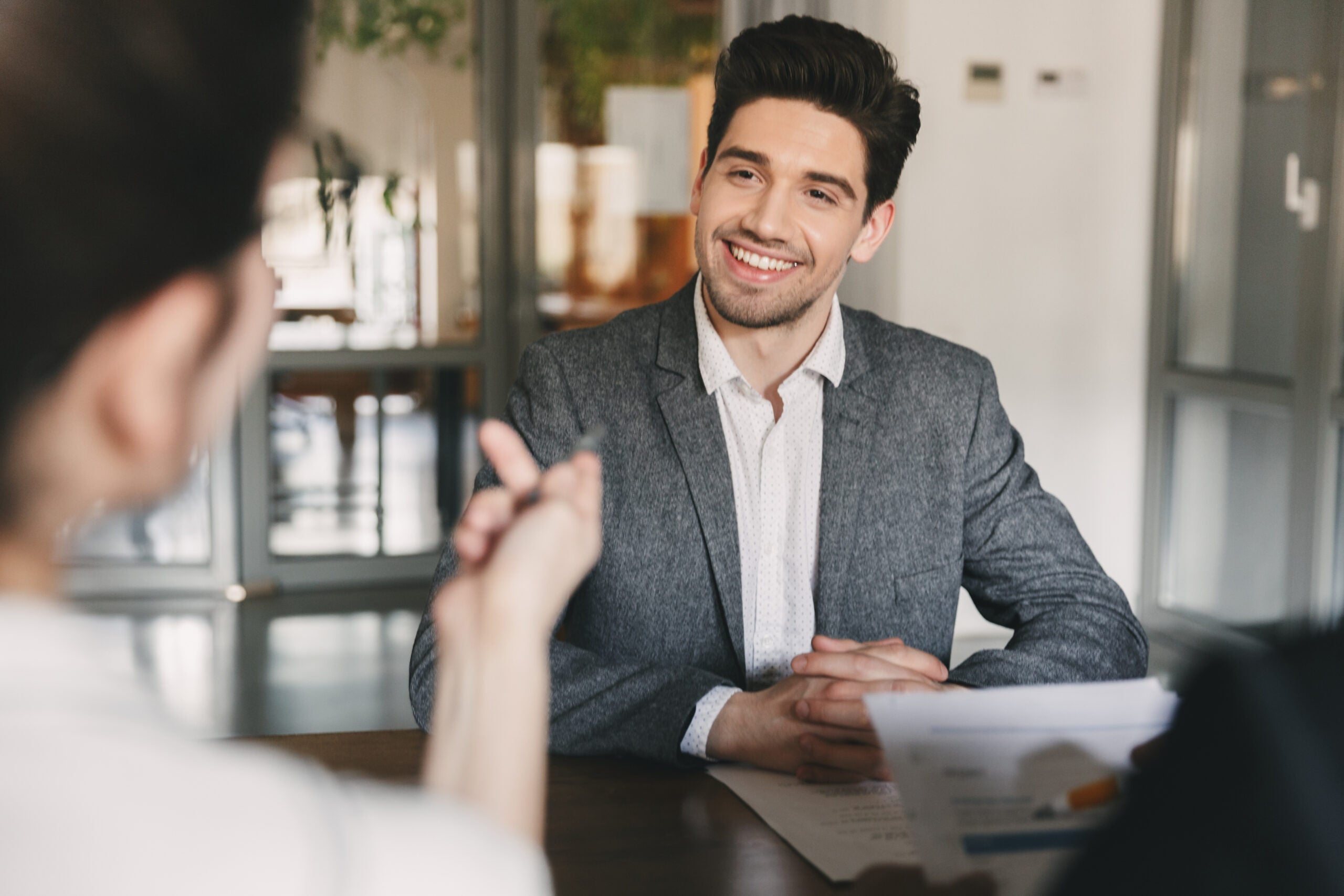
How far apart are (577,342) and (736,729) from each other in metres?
0.65

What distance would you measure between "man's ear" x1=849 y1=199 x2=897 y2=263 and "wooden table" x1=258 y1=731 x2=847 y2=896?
88cm

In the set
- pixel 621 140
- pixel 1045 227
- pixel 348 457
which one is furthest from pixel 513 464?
pixel 348 457

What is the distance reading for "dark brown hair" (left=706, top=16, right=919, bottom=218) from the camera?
1704 millimetres

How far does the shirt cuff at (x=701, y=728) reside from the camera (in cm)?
124

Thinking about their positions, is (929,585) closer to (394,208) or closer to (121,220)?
(121,220)

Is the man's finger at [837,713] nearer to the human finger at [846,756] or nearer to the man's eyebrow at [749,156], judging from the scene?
the human finger at [846,756]

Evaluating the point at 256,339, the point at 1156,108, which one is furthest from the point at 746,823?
the point at 1156,108

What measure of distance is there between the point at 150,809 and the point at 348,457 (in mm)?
4850

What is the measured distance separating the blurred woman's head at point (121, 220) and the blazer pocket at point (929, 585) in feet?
4.03

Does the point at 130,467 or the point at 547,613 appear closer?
the point at 130,467

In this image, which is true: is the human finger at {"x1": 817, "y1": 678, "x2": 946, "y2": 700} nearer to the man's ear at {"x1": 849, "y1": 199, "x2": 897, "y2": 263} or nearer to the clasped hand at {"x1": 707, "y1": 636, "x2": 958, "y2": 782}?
the clasped hand at {"x1": 707, "y1": 636, "x2": 958, "y2": 782}

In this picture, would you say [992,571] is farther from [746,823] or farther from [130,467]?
[130,467]

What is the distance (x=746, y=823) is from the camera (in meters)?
1.07

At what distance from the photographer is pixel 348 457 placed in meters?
5.16
